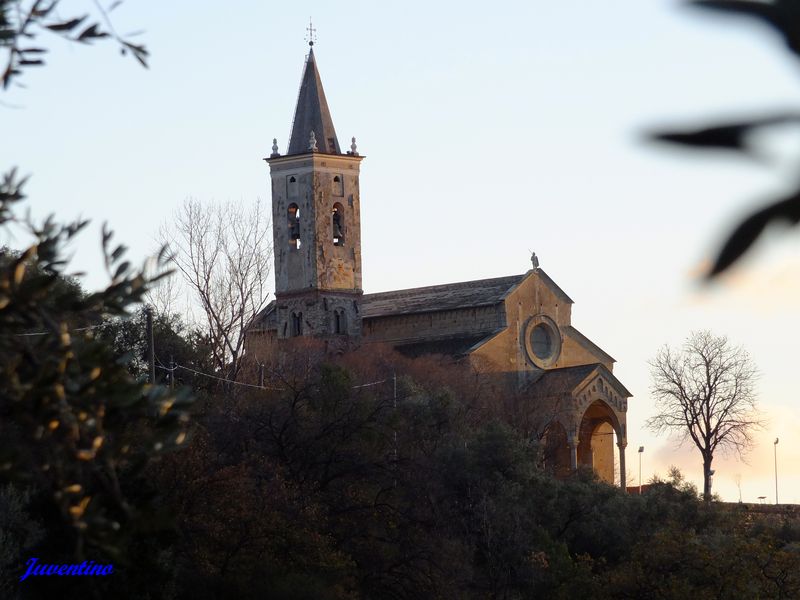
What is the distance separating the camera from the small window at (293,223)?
7438 cm

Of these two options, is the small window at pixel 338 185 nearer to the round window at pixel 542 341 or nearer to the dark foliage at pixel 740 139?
the round window at pixel 542 341

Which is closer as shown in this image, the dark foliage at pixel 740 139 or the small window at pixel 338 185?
the dark foliage at pixel 740 139

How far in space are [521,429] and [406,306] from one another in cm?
1344

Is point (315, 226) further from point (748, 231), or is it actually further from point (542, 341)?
point (748, 231)

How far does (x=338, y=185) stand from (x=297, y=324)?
713cm

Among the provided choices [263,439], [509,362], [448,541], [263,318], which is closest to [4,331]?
[448,541]

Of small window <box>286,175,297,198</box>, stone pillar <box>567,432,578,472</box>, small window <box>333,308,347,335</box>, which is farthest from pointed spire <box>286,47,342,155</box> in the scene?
stone pillar <box>567,432,578,472</box>

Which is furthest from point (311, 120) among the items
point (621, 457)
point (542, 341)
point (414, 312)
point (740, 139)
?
point (740, 139)

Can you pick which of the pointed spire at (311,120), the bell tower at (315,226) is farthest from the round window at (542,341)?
the pointed spire at (311,120)

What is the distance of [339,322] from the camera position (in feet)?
241

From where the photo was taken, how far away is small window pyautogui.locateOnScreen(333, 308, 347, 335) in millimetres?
73025

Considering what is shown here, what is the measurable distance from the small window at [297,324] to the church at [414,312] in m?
0.07

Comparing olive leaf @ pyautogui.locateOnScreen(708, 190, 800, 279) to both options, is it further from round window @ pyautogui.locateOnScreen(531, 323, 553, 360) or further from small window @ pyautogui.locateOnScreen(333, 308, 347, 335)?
small window @ pyautogui.locateOnScreen(333, 308, 347, 335)

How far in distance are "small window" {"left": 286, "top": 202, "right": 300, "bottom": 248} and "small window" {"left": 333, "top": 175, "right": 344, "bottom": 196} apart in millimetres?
1987
